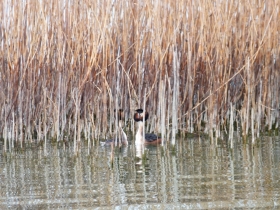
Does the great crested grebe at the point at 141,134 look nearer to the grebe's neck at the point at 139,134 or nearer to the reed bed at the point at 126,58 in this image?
the grebe's neck at the point at 139,134

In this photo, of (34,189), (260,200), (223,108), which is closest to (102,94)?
(223,108)

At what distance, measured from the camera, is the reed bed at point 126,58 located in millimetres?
7250

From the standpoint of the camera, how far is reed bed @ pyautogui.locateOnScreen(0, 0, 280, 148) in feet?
23.8

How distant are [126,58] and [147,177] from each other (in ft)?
7.46

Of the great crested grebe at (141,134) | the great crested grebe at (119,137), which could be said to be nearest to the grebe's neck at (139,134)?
the great crested grebe at (141,134)

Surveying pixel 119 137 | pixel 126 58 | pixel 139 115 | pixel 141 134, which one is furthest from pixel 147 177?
pixel 126 58

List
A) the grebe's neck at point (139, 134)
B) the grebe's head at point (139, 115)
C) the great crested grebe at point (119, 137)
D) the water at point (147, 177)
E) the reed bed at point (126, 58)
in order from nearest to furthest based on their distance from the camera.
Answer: the water at point (147, 177), the great crested grebe at point (119, 137), the reed bed at point (126, 58), the grebe's neck at point (139, 134), the grebe's head at point (139, 115)

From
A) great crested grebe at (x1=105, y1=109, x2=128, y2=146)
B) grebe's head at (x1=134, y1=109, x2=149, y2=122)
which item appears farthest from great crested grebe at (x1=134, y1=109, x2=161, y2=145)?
great crested grebe at (x1=105, y1=109, x2=128, y2=146)

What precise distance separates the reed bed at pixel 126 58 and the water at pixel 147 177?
31 centimetres

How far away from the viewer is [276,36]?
800 cm

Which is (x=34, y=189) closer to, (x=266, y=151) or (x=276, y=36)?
(x=266, y=151)

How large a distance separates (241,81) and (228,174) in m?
2.47

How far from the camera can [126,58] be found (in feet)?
25.4

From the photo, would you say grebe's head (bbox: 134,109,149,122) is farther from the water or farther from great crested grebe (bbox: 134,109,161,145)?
the water
